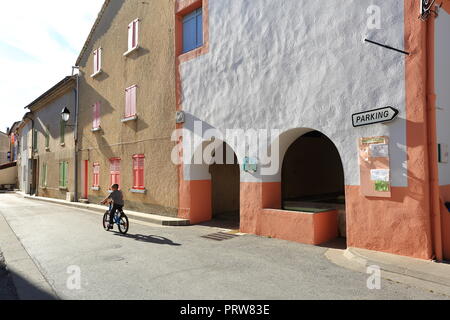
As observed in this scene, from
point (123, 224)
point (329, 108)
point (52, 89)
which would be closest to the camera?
point (329, 108)

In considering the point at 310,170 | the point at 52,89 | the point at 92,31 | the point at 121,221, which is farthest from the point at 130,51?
the point at 52,89

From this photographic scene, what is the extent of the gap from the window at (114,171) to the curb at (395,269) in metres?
11.5

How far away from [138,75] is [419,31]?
10.8m

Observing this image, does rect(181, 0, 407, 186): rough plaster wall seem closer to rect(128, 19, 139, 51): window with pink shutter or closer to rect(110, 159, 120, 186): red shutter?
rect(128, 19, 139, 51): window with pink shutter

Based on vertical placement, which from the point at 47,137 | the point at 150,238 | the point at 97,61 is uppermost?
the point at 97,61

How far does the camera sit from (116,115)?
15.4m

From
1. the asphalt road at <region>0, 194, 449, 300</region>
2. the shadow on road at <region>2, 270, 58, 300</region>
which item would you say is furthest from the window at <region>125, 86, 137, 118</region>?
the shadow on road at <region>2, 270, 58, 300</region>

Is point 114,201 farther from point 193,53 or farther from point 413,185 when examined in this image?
point 413,185

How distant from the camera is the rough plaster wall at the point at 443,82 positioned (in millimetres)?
6480

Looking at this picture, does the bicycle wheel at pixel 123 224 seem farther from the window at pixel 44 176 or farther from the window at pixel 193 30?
the window at pixel 44 176

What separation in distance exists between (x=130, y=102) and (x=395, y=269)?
40.1 ft

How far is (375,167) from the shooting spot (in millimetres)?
6617
